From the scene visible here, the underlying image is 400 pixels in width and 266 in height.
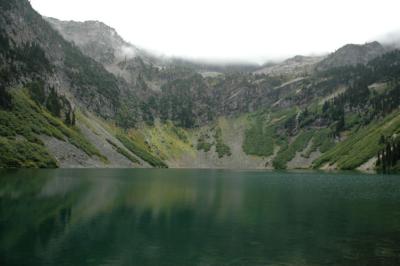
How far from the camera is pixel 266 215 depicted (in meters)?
58.6

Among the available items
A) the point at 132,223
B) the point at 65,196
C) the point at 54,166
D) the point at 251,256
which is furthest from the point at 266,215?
the point at 54,166

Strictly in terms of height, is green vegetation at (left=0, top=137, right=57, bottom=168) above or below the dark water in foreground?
below

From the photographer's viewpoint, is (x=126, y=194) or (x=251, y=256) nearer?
(x=251, y=256)

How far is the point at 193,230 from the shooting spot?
47.0 meters

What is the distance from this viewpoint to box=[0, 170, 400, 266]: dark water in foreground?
3466 cm

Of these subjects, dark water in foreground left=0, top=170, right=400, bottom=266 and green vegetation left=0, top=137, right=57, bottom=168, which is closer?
dark water in foreground left=0, top=170, right=400, bottom=266

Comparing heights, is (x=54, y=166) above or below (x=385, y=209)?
below

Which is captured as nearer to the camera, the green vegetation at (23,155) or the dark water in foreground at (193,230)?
the dark water in foreground at (193,230)

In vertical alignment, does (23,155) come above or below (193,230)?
below

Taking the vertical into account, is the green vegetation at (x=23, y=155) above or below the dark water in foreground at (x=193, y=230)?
below

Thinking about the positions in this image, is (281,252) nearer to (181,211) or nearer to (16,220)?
(181,211)

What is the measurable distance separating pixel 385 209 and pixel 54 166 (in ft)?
509

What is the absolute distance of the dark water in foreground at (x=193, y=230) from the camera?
A: 34656 millimetres

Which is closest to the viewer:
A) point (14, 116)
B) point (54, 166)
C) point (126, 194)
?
point (126, 194)
